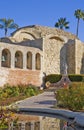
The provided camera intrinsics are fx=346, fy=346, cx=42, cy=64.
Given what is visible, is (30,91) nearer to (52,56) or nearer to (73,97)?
(52,56)

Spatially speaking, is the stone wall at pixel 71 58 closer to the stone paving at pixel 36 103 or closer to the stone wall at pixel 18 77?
the stone wall at pixel 18 77

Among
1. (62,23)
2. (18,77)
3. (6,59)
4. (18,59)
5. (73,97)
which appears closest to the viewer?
(73,97)

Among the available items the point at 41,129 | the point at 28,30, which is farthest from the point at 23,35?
the point at 41,129

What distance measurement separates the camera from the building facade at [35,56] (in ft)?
101

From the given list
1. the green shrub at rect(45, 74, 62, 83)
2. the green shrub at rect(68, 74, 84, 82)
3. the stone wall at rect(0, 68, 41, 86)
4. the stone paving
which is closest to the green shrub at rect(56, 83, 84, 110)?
the stone paving

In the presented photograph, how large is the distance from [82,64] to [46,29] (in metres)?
7.58

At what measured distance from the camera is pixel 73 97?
1816 centimetres

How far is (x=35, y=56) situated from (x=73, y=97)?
1587 cm

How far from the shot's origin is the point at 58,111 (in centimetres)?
1577

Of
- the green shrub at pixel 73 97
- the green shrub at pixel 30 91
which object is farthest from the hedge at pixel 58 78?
the green shrub at pixel 73 97

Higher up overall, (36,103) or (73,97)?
(73,97)

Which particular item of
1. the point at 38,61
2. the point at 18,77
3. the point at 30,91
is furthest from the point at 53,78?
the point at 30,91

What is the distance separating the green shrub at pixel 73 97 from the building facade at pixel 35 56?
11416mm

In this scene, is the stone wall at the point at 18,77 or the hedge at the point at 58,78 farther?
the hedge at the point at 58,78
